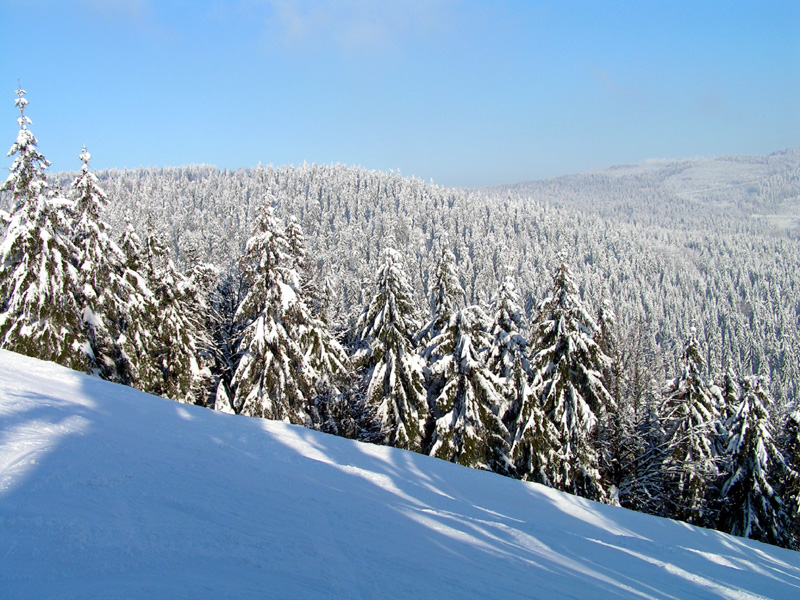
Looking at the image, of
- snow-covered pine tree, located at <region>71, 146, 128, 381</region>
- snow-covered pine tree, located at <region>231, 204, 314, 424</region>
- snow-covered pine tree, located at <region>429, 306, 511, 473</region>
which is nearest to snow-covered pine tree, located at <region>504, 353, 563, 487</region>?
snow-covered pine tree, located at <region>429, 306, 511, 473</region>

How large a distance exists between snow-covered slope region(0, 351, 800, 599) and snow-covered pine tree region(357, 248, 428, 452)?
26.4 ft

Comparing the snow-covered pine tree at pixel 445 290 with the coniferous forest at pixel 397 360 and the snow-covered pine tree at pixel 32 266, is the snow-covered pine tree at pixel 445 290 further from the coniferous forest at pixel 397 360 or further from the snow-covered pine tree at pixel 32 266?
the snow-covered pine tree at pixel 32 266

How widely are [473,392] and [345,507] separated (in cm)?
1262

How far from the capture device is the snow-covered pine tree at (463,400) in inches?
713

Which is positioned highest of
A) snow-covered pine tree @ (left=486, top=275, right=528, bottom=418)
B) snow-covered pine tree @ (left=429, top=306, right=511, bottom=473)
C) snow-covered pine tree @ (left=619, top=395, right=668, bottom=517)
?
snow-covered pine tree @ (left=486, top=275, right=528, bottom=418)

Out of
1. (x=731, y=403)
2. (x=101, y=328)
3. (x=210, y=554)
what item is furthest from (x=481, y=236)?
(x=210, y=554)

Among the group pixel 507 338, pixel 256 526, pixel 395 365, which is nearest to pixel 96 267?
pixel 395 365

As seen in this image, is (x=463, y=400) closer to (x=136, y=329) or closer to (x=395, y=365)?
(x=395, y=365)

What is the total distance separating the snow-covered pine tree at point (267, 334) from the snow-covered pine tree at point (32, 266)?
5.58 meters

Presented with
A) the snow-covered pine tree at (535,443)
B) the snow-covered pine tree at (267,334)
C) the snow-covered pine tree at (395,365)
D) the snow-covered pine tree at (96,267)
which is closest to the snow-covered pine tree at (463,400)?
the snow-covered pine tree at (535,443)

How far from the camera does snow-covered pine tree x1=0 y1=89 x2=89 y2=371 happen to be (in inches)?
577

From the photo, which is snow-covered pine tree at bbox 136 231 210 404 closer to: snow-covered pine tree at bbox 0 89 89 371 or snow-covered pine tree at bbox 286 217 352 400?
snow-covered pine tree at bbox 0 89 89 371

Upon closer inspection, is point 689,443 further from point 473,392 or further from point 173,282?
point 173,282

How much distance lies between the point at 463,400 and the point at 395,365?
3023mm
